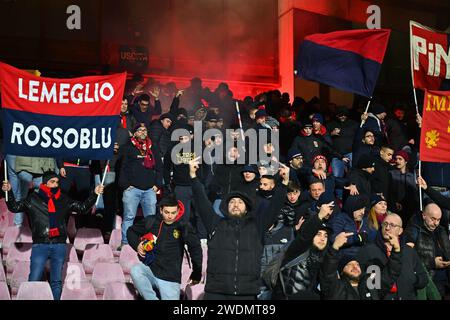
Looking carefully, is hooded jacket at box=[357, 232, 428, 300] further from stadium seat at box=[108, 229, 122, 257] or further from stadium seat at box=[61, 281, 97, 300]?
stadium seat at box=[108, 229, 122, 257]

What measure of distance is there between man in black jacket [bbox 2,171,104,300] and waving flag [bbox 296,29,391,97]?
3.79 m

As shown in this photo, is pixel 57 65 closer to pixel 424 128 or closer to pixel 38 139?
pixel 38 139

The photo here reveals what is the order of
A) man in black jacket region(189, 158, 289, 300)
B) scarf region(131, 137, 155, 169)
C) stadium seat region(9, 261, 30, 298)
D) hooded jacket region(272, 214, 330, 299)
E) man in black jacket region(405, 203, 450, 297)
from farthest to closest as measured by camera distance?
scarf region(131, 137, 155, 169) < man in black jacket region(405, 203, 450, 297) < stadium seat region(9, 261, 30, 298) < hooded jacket region(272, 214, 330, 299) < man in black jacket region(189, 158, 289, 300)

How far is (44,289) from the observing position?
293 inches

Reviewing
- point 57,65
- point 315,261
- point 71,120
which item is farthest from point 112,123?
point 57,65

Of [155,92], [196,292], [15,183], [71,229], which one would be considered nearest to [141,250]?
[196,292]

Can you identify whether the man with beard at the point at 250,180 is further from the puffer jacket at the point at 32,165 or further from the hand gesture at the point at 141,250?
the puffer jacket at the point at 32,165

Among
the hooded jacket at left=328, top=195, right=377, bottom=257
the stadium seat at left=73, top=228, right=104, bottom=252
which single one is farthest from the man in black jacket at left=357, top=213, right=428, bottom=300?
the stadium seat at left=73, top=228, right=104, bottom=252

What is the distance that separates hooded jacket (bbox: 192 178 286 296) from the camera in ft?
24.0

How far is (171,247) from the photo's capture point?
7.92 meters

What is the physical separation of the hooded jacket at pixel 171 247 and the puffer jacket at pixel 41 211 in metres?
1.08

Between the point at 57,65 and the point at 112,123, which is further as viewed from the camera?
the point at 57,65

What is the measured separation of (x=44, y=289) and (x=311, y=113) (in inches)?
264

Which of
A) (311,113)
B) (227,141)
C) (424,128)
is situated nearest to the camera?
(424,128)
